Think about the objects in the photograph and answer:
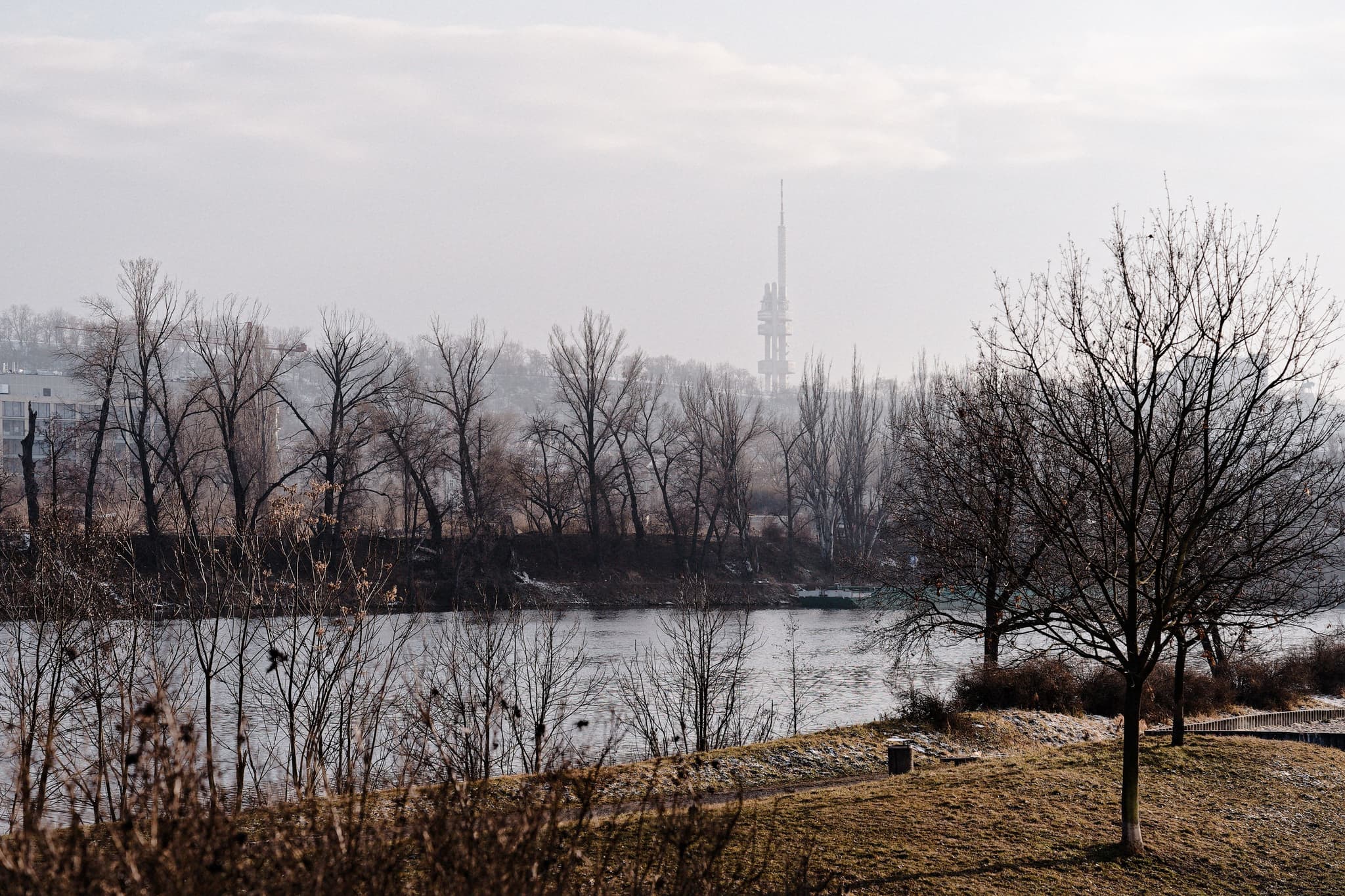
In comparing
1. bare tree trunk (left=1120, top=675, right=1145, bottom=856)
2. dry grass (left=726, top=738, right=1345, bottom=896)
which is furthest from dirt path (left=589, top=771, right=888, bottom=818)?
bare tree trunk (left=1120, top=675, right=1145, bottom=856)

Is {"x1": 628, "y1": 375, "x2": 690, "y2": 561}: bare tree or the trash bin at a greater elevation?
{"x1": 628, "y1": 375, "x2": 690, "y2": 561}: bare tree

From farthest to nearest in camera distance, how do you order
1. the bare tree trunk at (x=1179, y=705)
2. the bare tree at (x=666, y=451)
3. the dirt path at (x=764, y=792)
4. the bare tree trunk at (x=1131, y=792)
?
the bare tree at (x=666, y=451) → the bare tree trunk at (x=1179, y=705) → the dirt path at (x=764, y=792) → the bare tree trunk at (x=1131, y=792)

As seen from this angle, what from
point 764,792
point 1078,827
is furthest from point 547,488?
point 1078,827

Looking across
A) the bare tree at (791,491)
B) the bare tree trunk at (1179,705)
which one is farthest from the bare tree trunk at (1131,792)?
the bare tree at (791,491)

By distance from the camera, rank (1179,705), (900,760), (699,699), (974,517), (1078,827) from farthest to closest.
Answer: (699,699)
(974,517)
(1179,705)
(900,760)
(1078,827)

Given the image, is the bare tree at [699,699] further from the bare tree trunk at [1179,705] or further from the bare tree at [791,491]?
the bare tree at [791,491]

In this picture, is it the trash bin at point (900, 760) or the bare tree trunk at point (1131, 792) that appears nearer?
the bare tree trunk at point (1131, 792)

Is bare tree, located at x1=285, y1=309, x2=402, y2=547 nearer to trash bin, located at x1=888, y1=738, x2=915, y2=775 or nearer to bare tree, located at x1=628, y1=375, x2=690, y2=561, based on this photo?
bare tree, located at x1=628, y1=375, x2=690, y2=561

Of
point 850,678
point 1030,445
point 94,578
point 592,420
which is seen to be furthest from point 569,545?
point 1030,445

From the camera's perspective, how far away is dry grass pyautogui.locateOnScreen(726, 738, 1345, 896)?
9664mm

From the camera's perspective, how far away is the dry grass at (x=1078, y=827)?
31.7 feet

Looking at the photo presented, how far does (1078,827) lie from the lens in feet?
37.1

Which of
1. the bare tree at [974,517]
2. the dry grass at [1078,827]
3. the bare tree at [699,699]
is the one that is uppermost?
the bare tree at [974,517]

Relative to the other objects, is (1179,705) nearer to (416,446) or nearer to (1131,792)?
(1131,792)
